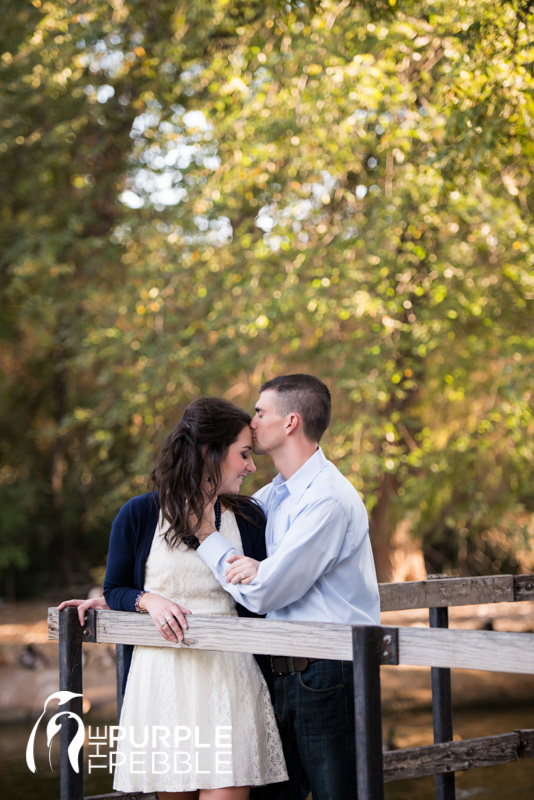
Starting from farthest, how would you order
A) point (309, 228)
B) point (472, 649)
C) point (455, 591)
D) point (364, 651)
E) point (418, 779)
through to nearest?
1. point (309, 228)
2. point (418, 779)
3. point (455, 591)
4. point (364, 651)
5. point (472, 649)

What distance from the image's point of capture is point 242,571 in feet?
7.79

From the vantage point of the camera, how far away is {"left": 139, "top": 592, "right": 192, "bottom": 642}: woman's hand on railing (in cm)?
239

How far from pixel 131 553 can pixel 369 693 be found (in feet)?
2.70

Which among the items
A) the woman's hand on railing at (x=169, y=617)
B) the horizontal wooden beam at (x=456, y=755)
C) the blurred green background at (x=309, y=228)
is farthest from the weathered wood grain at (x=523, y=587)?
the blurred green background at (x=309, y=228)

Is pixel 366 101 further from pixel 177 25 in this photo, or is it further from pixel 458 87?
pixel 177 25

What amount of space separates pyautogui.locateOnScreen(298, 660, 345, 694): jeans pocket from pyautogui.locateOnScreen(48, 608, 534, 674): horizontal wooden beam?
0.29 m

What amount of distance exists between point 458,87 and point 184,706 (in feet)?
11.0

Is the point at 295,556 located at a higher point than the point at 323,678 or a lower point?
higher

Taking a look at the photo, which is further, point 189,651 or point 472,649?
point 189,651

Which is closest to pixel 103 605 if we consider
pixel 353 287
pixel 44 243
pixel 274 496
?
pixel 274 496

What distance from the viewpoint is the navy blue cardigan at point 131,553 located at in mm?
2582

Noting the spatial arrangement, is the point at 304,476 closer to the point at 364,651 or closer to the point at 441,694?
the point at 364,651

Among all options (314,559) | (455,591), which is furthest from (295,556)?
(455,591)

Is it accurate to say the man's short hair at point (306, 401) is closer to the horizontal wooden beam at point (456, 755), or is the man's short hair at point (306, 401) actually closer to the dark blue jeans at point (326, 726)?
the dark blue jeans at point (326, 726)
